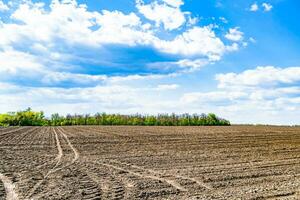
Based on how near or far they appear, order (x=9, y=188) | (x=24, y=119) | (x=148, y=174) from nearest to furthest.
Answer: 1. (x=9, y=188)
2. (x=148, y=174)
3. (x=24, y=119)

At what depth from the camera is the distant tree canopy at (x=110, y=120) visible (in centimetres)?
6819

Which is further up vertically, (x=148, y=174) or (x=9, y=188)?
(x=148, y=174)

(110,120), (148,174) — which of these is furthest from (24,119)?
(148,174)

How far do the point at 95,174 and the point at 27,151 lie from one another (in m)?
7.87

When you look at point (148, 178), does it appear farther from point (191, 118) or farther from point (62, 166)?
point (191, 118)

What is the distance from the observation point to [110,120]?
6900 cm

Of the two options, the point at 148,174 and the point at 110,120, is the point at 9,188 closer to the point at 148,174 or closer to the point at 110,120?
the point at 148,174

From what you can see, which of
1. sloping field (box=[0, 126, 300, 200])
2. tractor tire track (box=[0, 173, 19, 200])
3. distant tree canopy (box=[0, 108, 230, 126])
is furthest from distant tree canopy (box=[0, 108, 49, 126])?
tractor tire track (box=[0, 173, 19, 200])

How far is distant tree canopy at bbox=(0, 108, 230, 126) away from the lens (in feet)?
224

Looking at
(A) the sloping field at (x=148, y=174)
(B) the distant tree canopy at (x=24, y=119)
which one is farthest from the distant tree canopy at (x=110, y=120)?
(A) the sloping field at (x=148, y=174)

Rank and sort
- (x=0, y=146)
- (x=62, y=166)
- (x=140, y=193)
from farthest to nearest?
(x=0, y=146) < (x=62, y=166) < (x=140, y=193)

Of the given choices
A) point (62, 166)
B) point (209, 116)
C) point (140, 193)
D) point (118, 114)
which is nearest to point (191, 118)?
point (209, 116)

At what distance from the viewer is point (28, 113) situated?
71875mm

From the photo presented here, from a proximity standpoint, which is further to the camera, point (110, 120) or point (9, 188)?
point (110, 120)
